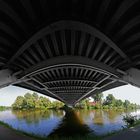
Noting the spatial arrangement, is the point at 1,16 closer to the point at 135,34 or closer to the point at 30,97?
the point at 135,34

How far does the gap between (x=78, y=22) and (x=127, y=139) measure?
7717 millimetres

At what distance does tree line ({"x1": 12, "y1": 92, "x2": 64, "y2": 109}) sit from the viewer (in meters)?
102

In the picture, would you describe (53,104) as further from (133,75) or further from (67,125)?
(133,75)

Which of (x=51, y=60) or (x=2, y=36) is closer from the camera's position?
(x=2, y=36)

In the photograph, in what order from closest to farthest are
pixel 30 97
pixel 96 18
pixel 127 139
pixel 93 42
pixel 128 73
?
pixel 96 18 → pixel 127 139 → pixel 93 42 → pixel 128 73 → pixel 30 97

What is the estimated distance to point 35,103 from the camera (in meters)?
102

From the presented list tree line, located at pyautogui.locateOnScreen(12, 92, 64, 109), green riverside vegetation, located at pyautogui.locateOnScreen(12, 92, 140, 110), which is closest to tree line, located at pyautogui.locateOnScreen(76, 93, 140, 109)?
green riverside vegetation, located at pyautogui.locateOnScreen(12, 92, 140, 110)

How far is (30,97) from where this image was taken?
109m

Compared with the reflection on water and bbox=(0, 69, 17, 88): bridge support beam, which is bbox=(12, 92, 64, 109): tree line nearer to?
the reflection on water

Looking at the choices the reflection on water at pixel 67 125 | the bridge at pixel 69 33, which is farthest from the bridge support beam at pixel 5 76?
the reflection on water at pixel 67 125

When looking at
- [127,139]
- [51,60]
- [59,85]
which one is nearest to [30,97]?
[59,85]

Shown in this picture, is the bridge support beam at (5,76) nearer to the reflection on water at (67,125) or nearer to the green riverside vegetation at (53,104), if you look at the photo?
the reflection on water at (67,125)

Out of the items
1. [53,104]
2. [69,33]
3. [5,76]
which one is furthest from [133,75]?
[53,104]

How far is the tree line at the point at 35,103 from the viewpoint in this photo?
102 m
